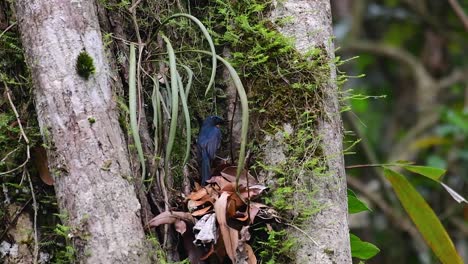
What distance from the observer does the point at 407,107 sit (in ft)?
24.5

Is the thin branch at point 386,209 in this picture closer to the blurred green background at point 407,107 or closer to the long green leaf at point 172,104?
the blurred green background at point 407,107

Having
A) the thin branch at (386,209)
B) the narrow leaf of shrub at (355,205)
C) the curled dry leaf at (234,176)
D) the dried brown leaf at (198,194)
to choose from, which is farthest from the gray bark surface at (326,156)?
the thin branch at (386,209)

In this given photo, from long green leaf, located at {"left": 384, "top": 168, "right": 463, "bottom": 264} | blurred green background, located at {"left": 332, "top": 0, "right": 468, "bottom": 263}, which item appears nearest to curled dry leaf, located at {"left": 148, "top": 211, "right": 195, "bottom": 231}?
long green leaf, located at {"left": 384, "top": 168, "right": 463, "bottom": 264}

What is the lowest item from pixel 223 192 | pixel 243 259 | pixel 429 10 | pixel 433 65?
pixel 433 65

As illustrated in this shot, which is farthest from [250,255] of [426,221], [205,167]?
[426,221]

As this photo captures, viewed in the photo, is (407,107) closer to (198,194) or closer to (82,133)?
(198,194)

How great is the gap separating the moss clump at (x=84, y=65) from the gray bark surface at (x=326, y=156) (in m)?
0.62

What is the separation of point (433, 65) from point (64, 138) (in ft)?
18.9

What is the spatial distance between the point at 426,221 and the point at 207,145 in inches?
34.0

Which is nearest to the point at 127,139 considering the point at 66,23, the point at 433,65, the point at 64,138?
the point at 64,138

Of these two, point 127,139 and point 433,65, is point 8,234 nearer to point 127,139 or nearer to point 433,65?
point 127,139

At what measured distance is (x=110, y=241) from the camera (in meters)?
1.93

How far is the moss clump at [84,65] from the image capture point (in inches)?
82.3

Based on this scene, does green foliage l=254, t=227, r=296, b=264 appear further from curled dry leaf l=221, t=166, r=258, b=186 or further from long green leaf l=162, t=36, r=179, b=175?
long green leaf l=162, t=36, r=179, b=175
